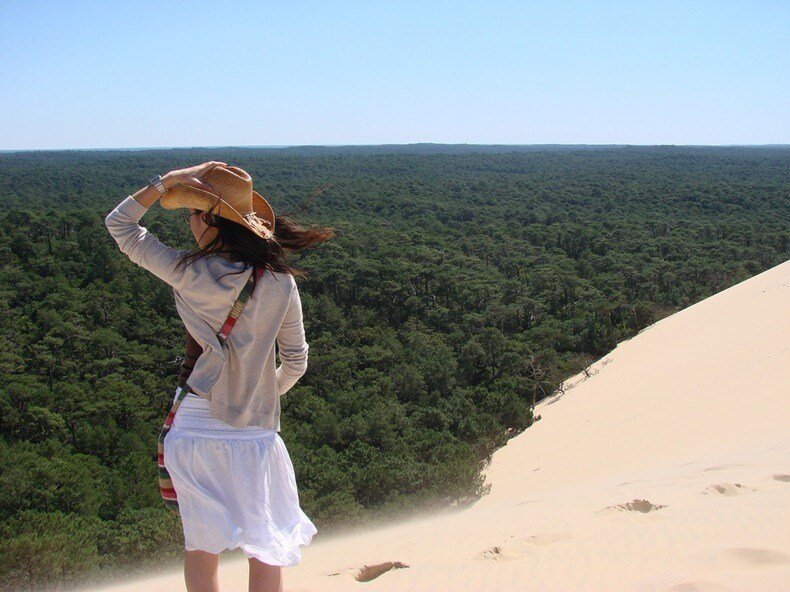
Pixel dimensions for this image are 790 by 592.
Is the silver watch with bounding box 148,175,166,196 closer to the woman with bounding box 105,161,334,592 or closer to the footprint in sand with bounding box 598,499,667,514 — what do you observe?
the woman with bounding box 105,161,334,592

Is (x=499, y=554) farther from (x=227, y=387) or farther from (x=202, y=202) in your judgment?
(x=202, y=202)

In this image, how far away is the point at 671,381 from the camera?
13.8 metres

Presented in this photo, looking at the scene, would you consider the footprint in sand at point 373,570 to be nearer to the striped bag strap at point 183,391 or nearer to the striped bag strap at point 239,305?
the striped bag strap at point 183,391

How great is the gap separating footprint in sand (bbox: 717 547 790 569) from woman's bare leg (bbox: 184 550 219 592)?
264 cm

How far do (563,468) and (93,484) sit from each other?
977 cm

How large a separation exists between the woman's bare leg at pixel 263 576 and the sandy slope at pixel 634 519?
6.09ft

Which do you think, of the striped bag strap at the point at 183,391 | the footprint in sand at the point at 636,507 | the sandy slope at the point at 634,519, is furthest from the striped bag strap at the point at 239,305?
the footprint in sand at the point at 636,507

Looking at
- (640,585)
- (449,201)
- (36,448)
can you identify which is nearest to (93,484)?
(36,448)

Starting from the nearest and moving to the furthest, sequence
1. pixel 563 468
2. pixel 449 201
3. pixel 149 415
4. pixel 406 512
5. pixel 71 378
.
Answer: pixel 406 512 < pixel 563 468 < pixel 149 415 < pixel 71 378 < pixel 449 201

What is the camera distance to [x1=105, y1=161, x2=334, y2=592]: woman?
1.96 meters

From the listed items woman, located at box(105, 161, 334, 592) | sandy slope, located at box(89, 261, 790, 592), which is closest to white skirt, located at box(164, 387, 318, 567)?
woman, located at box(105, 161, 334, 592)

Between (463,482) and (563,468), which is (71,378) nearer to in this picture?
(463,482)

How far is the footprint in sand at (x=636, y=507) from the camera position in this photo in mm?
4825

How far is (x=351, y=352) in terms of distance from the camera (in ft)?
77.5
